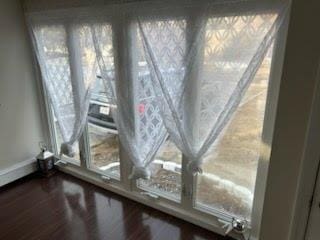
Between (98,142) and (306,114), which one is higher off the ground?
(306,114)

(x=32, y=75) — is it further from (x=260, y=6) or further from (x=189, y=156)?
(x=260, y=6)

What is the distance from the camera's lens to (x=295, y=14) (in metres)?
1.16

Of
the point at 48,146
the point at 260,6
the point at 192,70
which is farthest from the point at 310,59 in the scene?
the point at 48,146

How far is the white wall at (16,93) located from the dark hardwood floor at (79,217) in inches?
16.9

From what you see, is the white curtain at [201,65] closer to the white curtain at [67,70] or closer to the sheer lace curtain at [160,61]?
the sheer lace curtain at [160,61]

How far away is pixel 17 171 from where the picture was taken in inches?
119

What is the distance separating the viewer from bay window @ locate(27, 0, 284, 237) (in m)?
1.64

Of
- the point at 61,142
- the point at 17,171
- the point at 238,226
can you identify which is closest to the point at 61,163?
the point at 61,142

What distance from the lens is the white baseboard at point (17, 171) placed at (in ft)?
9.59

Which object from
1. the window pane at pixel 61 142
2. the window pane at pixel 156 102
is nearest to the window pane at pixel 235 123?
the window pane at pixel 156 102

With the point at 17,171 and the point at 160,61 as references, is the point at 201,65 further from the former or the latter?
the point at 17,171

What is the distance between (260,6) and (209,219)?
169 centimetres

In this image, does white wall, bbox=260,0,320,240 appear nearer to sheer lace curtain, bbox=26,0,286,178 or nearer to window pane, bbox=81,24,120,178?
sheer lace curtain, bbox=26,0,286,178

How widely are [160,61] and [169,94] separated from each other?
0.81 feet
